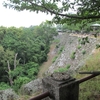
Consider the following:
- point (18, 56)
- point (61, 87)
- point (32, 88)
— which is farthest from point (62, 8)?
point (18, 56)

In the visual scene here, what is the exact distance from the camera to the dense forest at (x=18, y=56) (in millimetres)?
17781

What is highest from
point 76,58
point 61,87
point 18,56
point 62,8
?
point 62,8

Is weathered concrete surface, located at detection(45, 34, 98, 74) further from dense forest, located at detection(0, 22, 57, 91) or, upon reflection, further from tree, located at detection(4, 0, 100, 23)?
tree, located at detection(4, 0, 100, 23)

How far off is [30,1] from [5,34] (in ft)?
71.9

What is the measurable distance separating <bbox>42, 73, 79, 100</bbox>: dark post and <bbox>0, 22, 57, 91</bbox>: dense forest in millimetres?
13982

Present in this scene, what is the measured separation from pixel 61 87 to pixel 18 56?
834 inches

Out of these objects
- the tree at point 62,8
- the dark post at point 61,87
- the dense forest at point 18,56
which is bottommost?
the dense forest at point 18,56

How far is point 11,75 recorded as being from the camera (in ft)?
57.6

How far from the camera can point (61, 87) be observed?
1478 mm

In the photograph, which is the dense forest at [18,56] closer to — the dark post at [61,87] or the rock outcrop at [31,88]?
the rock outcrop at [31,88]

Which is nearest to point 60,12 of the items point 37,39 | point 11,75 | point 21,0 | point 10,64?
point 21,0

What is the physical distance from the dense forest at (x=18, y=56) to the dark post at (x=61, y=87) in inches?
550

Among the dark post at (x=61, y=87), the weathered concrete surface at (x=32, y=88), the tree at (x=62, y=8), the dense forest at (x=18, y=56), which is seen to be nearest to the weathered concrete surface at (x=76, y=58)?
the weathered concrete surface at (x=32, y=88)

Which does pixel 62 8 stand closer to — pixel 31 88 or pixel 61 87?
pixel 61 87
